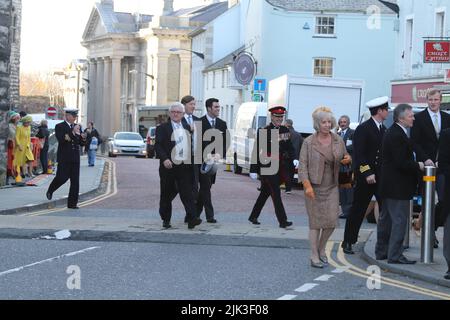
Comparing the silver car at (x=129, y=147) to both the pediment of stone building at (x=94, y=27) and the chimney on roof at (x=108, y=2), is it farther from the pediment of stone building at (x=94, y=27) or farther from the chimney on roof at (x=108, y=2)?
the chimney on roof at (x=108, y=2)

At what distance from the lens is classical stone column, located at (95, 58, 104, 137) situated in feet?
385

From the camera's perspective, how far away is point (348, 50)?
188ft

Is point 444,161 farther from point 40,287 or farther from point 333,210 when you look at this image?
point 40,287

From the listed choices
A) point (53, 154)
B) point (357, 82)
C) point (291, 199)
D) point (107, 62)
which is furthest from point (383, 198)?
point (107, 62)

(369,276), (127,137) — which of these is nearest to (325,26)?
(127,137)

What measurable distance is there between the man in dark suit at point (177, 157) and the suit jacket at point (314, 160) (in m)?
3.45

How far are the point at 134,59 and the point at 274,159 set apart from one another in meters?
99.3

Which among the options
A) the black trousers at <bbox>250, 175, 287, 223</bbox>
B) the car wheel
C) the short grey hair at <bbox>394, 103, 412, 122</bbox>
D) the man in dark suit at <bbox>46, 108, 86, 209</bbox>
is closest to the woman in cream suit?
the short grey hair at <bbox>394, 103, 412, 122</bbox>

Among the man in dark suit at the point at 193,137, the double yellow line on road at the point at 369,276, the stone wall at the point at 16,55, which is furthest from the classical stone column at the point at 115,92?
the double yellow line on road at the point at 369,276

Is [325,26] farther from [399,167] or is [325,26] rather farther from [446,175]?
[446,175]

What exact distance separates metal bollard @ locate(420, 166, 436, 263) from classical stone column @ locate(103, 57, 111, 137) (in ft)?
340

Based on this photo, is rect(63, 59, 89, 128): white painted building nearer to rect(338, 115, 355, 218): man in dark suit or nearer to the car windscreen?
the car windscreen

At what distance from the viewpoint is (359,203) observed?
1257 centimetres

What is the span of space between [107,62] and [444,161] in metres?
106
